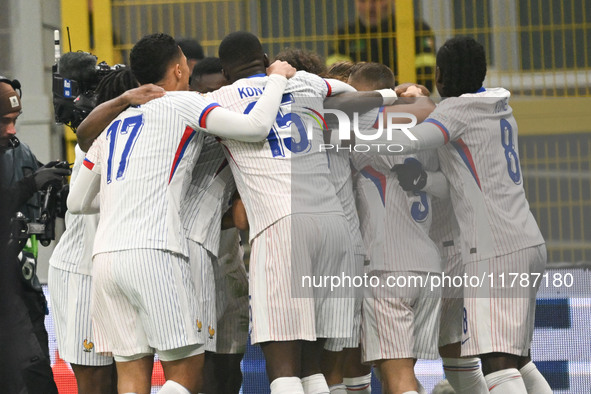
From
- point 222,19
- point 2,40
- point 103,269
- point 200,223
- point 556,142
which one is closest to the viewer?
point 103,269

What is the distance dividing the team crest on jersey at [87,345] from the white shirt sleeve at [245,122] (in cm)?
120

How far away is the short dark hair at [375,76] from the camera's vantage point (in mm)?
5324

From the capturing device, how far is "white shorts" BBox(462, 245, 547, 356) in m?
4.78

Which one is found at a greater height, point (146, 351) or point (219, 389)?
point (146, 351)

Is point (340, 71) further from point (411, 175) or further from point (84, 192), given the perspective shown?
point (84, 192)

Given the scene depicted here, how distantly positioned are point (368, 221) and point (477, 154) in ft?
1.96

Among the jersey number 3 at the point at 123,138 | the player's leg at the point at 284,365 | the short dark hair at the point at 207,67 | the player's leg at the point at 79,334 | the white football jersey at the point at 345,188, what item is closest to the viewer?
the player's leg at the point at 284,365

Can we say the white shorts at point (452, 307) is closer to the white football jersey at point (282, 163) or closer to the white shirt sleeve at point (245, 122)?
the white football jersey at point (282, 163)

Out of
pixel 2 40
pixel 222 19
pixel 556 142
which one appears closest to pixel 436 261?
pixel 556 142

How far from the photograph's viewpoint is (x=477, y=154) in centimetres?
491

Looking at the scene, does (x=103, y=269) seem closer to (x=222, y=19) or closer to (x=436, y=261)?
(x=436, y=261)

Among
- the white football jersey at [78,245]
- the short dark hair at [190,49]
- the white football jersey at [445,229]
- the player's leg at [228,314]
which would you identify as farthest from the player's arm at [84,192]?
the white football jersey at [445,229]

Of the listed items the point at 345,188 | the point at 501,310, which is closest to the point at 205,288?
the point at 345,188

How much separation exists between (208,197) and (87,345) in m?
0.89
